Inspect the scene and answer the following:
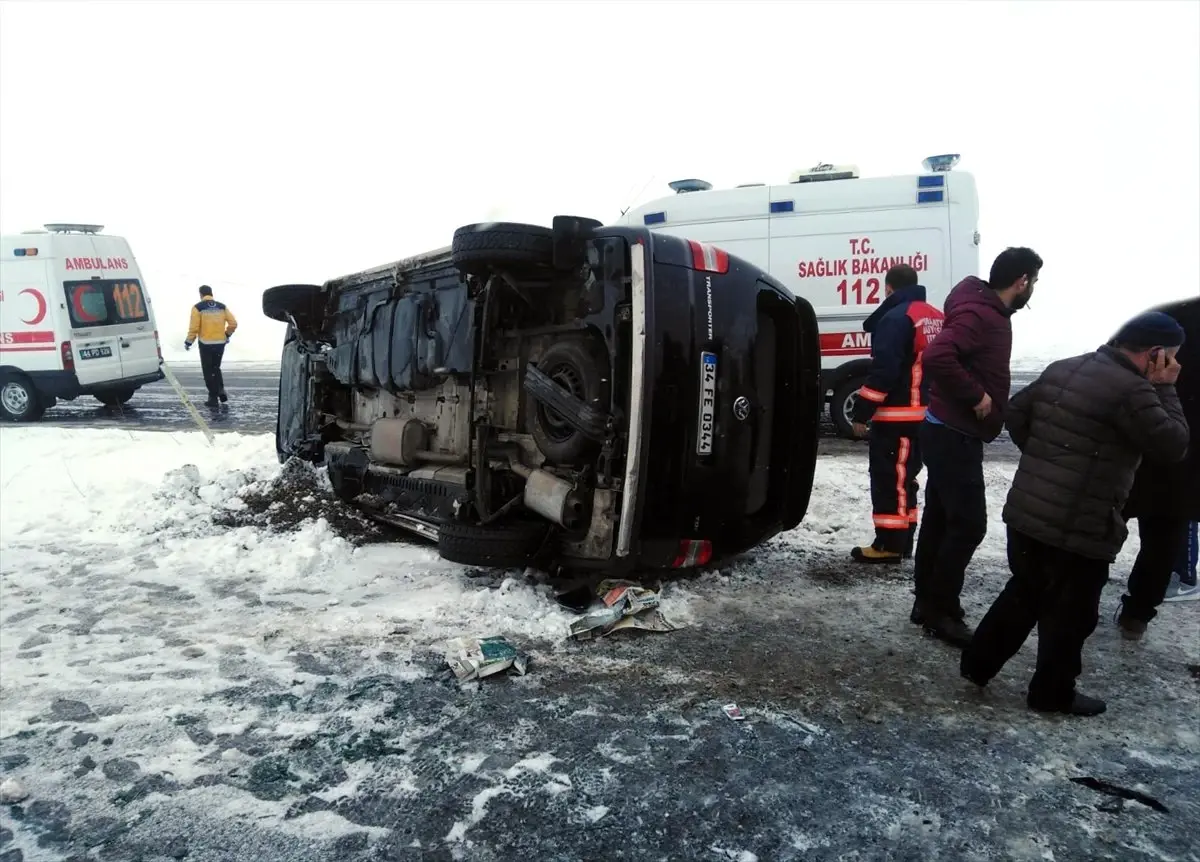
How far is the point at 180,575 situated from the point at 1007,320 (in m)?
4.68

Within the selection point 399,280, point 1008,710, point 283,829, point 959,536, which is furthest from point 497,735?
point 399,280

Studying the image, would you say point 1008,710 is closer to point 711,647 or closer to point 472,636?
point 711,647

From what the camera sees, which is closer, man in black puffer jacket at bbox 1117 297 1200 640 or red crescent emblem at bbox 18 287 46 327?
man in black puffer jacket at bbox 1117 297 1200 640

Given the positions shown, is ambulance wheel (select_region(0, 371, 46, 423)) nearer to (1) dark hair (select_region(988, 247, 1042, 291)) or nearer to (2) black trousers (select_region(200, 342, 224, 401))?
(2) black trousers (select_region(200, 342, 224, 401))

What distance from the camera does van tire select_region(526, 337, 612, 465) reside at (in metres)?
3.53

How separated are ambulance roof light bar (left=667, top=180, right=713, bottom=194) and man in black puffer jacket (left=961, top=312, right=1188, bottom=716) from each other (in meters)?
6.37

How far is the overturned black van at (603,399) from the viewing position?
3.38m

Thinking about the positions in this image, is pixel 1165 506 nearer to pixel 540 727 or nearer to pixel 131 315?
pixel 540 727

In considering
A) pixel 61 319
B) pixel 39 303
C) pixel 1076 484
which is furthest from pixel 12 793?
pixel 39 303

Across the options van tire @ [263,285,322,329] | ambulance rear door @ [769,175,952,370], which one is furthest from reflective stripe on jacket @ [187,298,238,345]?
ambulance rear door @ [769,175,952,370]

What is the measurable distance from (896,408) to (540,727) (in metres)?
3.03

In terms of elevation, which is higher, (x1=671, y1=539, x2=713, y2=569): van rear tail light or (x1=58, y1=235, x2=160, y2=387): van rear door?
(x1=58, y1=235, x2=160, y2=387): van rear door

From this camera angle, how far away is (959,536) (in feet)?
11.2

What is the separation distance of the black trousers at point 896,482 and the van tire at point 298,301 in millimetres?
4780
